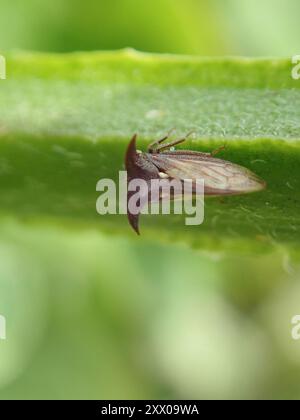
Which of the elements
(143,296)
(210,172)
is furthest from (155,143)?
(143,296)

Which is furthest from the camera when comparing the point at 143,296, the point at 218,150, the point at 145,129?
the point at 143,296

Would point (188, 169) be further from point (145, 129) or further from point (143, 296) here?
point (143, 296)

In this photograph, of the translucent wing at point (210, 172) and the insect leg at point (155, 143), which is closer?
the translucent wing at point (210, 172)

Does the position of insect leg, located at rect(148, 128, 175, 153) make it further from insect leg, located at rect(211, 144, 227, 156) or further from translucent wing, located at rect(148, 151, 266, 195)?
insect leg, located at rect(211, 144, 227, 156)

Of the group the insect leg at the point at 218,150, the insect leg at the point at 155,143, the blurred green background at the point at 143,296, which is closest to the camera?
the insect leg at the point at 218,150

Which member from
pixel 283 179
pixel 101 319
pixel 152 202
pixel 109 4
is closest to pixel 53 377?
pixel 101 319

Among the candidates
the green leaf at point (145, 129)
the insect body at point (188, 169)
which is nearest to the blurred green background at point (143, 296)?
the green leaf at point (145, 129)

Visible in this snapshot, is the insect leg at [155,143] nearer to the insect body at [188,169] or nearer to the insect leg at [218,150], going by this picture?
the insect body at [188,169]
